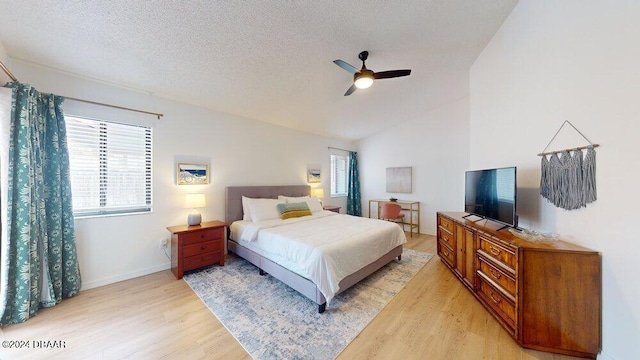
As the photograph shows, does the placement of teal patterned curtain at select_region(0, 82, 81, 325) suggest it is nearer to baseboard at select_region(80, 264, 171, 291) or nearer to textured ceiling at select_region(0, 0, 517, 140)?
baseboard at select_region(80, 264, 171, 291)

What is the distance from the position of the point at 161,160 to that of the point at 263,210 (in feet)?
5.39

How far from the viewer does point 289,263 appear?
2438mm

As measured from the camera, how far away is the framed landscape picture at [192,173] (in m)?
3.27

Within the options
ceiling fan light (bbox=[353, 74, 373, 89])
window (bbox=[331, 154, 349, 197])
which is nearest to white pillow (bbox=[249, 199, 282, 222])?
ceiling fan light (bbox=[353, 74, 373, 89])

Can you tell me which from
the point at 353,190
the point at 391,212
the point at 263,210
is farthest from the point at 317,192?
the point at 263,210

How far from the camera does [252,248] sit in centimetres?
309

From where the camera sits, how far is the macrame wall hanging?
157cm

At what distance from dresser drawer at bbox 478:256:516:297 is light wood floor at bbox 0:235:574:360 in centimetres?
37

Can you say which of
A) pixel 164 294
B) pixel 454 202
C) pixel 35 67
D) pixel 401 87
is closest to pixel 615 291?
pixel 401 87

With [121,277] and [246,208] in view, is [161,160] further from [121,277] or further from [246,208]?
[121,277]

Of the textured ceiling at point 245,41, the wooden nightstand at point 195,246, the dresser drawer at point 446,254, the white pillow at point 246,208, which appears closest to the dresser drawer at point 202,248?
the wooden nightstand at point 195,246

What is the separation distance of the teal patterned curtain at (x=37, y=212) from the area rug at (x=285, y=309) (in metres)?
1.23

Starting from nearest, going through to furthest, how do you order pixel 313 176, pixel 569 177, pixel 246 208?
pixel 569 177
pixel 246 208
pixel 313 176

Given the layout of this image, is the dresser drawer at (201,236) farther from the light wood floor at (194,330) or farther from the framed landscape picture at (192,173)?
the framed landscape picture at (192,173)
